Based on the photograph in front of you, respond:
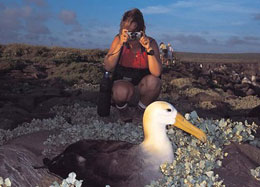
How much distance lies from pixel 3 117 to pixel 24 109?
122cm

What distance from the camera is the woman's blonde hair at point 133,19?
5770 millimetres

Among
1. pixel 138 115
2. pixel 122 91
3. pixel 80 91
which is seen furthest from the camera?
pixel 80 91

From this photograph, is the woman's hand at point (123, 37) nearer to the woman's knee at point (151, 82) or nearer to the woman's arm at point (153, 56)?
the woman's arm at point (153, 56)

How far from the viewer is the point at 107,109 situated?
6.45 m

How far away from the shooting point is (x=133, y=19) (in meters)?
5.76

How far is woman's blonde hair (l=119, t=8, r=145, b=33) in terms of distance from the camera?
18.9ft

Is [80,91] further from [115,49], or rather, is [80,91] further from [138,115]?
[115,49]

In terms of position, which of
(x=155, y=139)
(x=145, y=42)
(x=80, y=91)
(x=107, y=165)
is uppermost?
(x=145, y=42)

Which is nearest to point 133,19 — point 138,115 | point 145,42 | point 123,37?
point 123,37

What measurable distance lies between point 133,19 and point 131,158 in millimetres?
2998

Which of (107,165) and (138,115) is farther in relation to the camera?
(138,115)

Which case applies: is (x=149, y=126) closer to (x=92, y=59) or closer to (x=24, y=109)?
(x=24, y=109)

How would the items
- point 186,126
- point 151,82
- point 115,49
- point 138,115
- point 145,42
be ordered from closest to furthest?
point 186,126 → point 145,42 → point 115,49 → point 151,82 → point 138,115

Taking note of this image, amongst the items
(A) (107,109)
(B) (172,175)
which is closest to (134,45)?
(A) (107,109)
